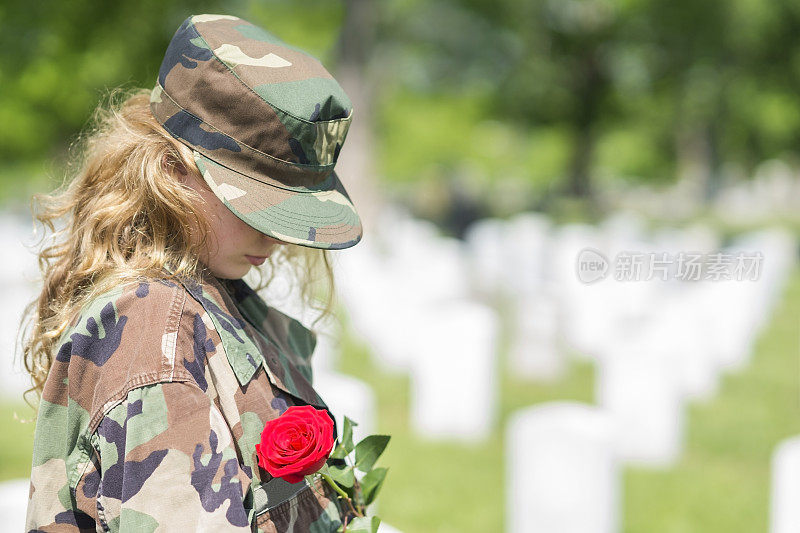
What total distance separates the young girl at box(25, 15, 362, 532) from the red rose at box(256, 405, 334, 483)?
0.22 feet

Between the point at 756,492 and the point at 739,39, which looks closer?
the point at 756,492

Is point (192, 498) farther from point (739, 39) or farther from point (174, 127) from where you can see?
point (739, 39)

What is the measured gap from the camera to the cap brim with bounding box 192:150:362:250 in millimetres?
1461

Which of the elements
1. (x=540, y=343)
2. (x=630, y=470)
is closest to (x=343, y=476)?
(x=630, y=470)

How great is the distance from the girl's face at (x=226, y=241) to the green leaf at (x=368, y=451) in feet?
1.58

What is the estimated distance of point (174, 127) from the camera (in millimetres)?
1514

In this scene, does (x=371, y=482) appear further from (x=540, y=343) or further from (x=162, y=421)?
(x=540, y=343)

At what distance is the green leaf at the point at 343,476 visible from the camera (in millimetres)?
1623

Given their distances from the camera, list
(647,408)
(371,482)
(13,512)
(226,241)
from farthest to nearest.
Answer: (647,408) → (13,512) → (371,482) → (226,241)

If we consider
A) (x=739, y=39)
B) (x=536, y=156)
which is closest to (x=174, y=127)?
(x=739, y=39)

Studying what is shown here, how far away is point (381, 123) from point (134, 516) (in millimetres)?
24364

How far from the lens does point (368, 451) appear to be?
172 centimetres

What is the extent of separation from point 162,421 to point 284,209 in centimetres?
48

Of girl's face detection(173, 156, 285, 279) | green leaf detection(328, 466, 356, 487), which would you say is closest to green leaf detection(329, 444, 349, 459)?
green leaf detection(328, 466, 356, 487)
